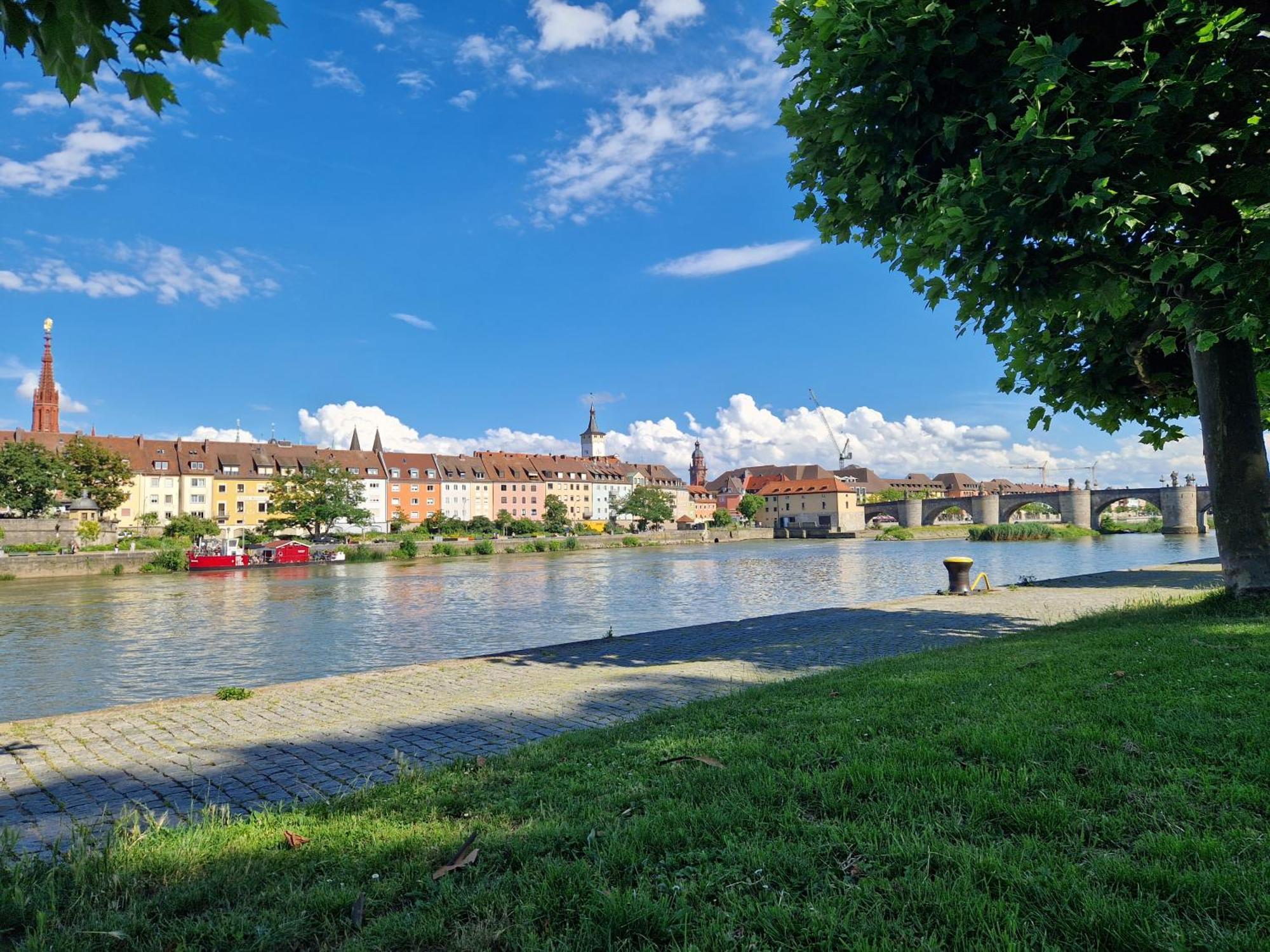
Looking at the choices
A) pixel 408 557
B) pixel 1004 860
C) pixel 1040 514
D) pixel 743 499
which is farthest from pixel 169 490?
pixel 1040 514

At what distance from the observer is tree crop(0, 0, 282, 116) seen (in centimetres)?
279

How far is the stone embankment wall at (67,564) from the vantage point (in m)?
53.8

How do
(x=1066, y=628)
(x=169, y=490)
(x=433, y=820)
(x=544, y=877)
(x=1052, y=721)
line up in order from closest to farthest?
(x=544, y=877), (x=433, y=820), (x=1052, y=721), (x=1066, y=628), (x=169, y=490)

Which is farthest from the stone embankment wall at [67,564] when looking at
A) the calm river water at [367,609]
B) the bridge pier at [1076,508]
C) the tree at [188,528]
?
the bridge pier at [1076,508]

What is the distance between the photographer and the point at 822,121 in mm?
8562

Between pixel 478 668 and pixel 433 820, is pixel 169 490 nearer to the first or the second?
pixel 478 668

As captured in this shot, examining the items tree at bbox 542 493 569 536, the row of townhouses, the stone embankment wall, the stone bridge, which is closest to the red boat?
the stone embankment wall

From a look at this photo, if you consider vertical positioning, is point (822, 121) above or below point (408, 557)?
above

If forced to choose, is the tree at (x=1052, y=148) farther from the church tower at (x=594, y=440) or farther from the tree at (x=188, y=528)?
the church tower at (x=594, y=440)

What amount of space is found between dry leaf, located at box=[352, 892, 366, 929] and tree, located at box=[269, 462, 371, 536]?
90.7 meters

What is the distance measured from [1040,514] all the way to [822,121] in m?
193

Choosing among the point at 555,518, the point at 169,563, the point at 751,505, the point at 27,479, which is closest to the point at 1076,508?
the point at 751,505

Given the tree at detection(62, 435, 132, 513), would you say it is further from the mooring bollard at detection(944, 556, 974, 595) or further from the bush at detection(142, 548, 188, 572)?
the mooring bollard at detection(944, 556, 974, 595)

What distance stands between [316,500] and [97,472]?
861 inches
